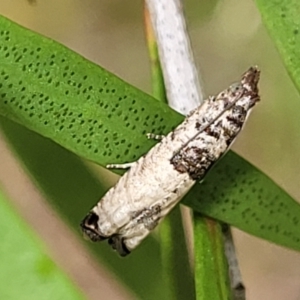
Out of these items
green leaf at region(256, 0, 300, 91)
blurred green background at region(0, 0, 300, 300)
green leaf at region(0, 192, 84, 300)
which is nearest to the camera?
green leaf at region(0, 192, 84, 300)

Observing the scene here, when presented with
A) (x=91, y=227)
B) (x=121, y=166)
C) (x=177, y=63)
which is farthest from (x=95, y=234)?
(x=177, y=63)

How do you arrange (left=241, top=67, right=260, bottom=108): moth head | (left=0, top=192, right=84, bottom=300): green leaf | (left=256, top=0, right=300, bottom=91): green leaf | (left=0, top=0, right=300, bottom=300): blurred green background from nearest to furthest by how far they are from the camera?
(left=0, top=192, right=84, bottom=300): green leaf
(left=256, top=0, right=300, bottom=91): green leaf
(left=241, top=67, right=260, bottom=108): moth head
(left=0, top=0, right=300, bottom=300): blurred green background

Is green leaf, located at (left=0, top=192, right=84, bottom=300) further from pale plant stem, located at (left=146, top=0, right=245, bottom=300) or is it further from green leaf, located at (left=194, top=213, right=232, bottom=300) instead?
pale plant stem, located at (left=146, top=0, right=245, bottom=300)

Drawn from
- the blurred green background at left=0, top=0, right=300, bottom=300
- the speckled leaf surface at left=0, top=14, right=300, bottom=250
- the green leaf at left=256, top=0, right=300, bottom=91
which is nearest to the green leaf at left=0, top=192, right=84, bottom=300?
the speckled leaf surface at left=0, top=14, right=300, bottom=250

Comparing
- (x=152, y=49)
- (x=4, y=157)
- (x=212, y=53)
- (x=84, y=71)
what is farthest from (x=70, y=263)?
(x=84, y=71)

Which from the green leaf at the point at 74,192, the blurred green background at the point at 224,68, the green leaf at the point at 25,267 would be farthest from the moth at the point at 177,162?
the blurred green background at the point at 224,68

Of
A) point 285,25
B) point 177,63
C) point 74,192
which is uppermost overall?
point 285,25

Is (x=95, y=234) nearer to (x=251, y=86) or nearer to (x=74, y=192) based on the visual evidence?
(x=74, y=192)
